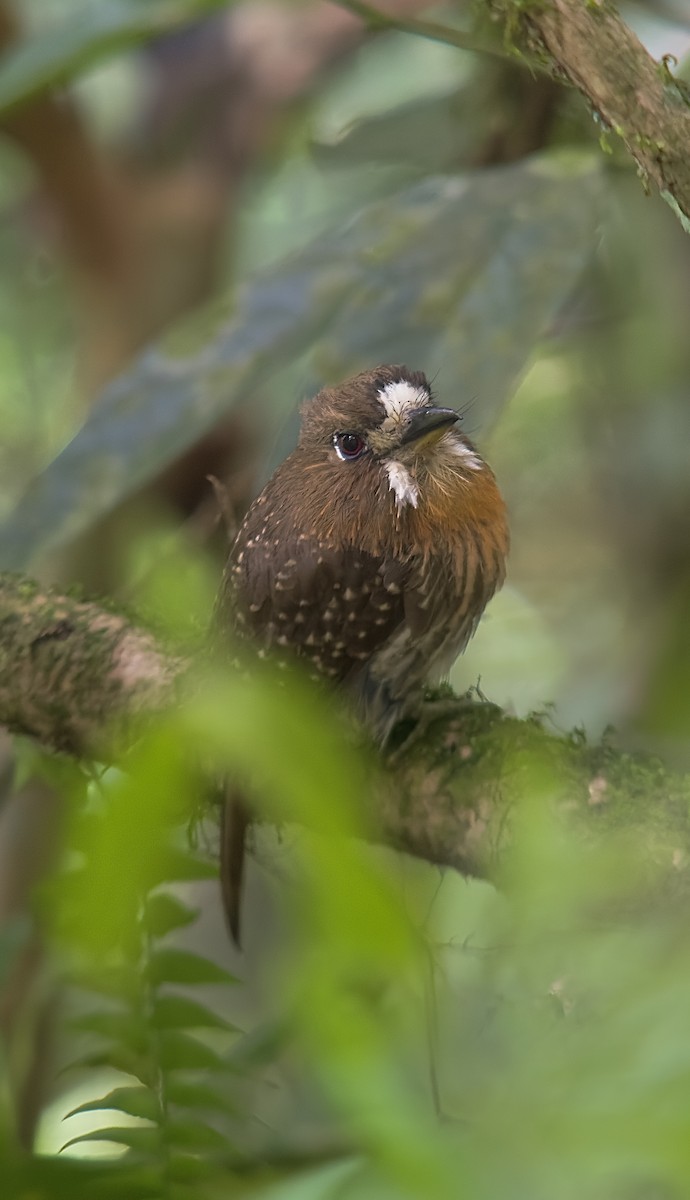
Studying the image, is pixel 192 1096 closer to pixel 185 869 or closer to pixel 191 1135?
pixel 191 1135

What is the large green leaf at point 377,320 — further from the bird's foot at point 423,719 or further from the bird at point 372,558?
the bird's foot at point 423,719

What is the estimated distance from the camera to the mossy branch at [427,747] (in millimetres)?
1085

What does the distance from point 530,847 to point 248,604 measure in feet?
3.84

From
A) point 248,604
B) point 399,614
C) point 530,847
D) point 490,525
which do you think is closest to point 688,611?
point 490,525

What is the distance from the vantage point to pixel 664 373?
2416 millimetres

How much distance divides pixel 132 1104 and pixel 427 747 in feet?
2.11

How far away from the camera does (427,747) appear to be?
1388 mm

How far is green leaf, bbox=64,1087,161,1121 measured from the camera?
0.80 m

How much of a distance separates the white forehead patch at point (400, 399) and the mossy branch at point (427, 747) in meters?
0.39

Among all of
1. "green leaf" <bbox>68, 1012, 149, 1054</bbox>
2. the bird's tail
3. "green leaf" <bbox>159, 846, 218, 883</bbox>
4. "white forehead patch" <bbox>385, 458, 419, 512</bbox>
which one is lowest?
"green leaf" <bbox>68, 1012, 149, 1054</bbox>

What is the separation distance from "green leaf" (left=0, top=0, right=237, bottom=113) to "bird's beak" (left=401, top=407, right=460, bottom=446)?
595 millimetres

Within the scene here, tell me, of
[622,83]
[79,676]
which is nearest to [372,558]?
[79,676]

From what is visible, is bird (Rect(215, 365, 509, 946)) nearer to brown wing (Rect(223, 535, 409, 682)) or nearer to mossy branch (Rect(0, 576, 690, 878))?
brown wing (Rect(223, 535, 409, 682))

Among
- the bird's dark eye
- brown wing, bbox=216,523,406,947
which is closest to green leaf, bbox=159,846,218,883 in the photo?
brown wing, bbox=216,523,406,947
